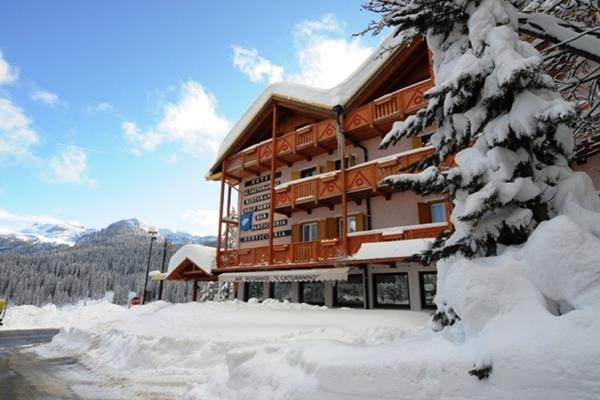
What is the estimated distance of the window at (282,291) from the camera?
18.2m

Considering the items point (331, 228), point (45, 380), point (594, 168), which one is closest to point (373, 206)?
point (331, 228)

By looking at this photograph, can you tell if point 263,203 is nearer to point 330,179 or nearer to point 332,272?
point 330,179

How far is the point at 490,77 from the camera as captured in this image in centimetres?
460

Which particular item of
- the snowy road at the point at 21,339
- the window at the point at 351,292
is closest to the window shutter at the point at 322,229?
the window at the point at 351,292

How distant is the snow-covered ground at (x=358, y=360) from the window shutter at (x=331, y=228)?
19.9ft

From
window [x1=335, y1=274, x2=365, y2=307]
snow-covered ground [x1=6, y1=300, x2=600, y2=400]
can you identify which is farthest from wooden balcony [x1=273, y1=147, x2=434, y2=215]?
snow-covered ground [x1=6, y1=300, x2=600, y2=400]

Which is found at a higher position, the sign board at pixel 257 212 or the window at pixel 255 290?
the sign board at pixel 257 212

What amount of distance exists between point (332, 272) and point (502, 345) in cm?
1114

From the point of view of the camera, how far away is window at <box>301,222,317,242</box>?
1833 cm

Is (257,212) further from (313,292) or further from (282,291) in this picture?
(313,292)

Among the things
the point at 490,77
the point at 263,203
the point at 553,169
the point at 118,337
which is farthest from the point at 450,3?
the point at 263,203

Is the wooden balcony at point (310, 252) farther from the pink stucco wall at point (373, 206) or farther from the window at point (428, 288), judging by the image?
the window at point (428, 288)

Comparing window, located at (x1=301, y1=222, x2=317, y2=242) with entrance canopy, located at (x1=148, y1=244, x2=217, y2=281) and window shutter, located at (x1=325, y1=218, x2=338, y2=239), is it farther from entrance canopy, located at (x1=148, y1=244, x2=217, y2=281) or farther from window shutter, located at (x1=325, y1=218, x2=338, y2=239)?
A: entrance canopy, located at (x1=148, y1=244, x2=217, y2=281)

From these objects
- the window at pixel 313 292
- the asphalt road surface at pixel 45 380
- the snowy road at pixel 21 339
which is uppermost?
the window at pixel 313 292
